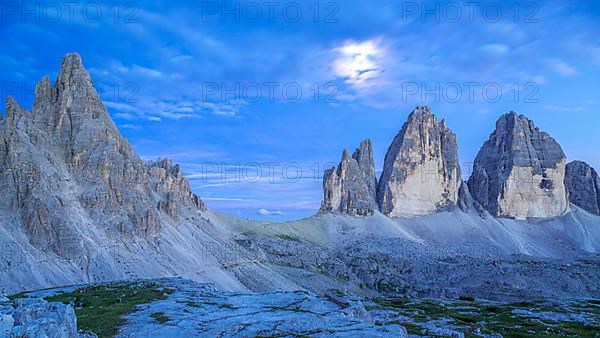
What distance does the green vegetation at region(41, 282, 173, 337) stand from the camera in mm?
28806

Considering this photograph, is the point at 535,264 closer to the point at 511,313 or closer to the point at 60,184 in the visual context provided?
the point at 511,313

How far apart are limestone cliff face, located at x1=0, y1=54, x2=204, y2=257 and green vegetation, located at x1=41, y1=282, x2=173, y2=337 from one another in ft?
86.9

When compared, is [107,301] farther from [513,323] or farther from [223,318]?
[513,323]

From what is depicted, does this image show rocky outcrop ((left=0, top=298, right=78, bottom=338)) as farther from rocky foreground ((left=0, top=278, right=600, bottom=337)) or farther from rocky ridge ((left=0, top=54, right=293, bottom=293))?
rocky ridge ((left=0, top=54, right=293, bottom=293))

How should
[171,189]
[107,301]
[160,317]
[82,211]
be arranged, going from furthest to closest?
1. [171,189]
2. [82,211]
3. [107,301]
4. [160,317]

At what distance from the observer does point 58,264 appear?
65.9 m

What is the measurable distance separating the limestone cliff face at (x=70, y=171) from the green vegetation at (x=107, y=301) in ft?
86.9

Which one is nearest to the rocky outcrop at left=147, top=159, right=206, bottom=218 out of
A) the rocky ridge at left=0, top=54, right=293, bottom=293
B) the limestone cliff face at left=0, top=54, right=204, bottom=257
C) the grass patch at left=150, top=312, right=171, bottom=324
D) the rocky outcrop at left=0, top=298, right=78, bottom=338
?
the rocky ridge at left=0, top=54, right=293, bottom=293

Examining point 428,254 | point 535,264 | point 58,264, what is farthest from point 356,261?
point 58,264

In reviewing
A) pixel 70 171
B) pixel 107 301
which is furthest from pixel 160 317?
pixel 70 171

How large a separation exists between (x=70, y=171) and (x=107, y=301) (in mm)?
50682

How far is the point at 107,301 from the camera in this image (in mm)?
38812

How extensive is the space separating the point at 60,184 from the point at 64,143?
10367 millimetres

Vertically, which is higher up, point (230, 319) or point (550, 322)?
point (230, 319)
